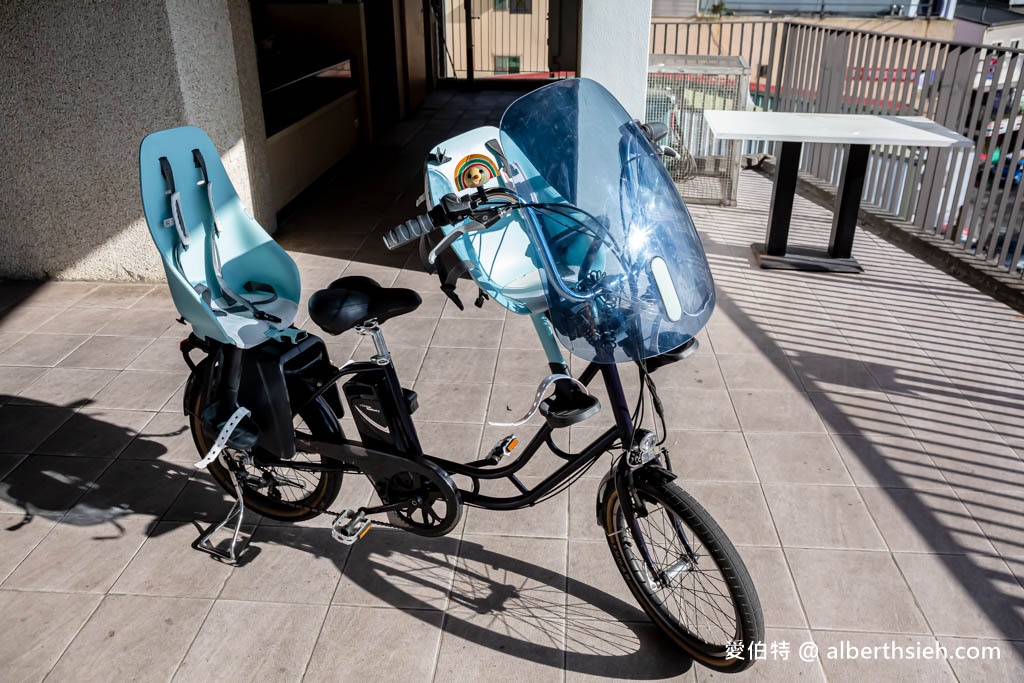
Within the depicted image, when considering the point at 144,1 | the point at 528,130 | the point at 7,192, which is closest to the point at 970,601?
the point at 528,130

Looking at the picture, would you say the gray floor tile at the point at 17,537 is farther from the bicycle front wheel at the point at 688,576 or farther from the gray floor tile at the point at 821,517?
the gray floor tile at the point at 821,517

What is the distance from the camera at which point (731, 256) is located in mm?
5754

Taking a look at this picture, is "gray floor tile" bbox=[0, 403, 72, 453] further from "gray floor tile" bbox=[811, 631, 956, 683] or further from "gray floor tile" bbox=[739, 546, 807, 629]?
"gray floor tile" bbox=[811, 631, 956, 683]

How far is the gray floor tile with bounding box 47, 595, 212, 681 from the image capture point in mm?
2451

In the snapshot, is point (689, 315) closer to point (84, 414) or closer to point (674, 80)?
point (84, 414)

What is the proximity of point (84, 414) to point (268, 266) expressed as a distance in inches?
61.0

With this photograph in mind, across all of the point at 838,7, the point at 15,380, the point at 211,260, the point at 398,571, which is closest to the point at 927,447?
the point at 398,571

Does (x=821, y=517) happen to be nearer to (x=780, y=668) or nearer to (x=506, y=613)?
(x=780, y=668)

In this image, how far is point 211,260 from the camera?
2723 mm

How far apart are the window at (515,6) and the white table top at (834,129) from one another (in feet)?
32.3

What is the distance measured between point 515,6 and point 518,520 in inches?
538

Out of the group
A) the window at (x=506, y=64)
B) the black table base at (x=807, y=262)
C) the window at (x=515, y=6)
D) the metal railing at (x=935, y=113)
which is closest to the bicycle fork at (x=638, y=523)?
the black table base at (x=807, y=262)

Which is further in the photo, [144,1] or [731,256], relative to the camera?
[731,256]

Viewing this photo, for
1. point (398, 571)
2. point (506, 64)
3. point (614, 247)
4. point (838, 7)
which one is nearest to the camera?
point (614, 247)
